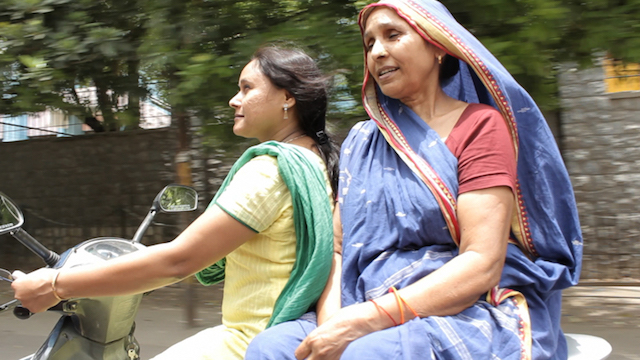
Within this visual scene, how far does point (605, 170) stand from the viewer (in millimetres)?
6406

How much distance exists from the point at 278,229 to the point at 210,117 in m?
2.37

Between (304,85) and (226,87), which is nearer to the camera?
(304,85)

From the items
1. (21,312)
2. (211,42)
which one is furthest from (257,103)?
(211,42)

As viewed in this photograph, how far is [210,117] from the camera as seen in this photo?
12.9ft

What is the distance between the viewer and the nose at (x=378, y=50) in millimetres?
1745

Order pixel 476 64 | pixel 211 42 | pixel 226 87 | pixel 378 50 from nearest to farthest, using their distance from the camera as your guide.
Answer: pixel 476 64
pixel 378 50
pixel 226 87
pixel 211 42

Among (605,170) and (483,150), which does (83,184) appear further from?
(483,150)

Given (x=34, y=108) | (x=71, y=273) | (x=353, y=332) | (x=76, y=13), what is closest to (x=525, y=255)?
(x=353, y=332)

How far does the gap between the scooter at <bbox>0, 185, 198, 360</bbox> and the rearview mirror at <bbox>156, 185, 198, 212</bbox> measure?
17 centimetres

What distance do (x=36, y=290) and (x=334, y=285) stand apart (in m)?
0.80

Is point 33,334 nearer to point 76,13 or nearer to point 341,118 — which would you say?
point 76,13

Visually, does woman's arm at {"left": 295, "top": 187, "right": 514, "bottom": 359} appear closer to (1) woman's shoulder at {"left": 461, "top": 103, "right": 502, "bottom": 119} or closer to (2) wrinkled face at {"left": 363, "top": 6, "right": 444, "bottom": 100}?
(1) woman's shoulder at {"left": 461, "top": 103, "right": 502, "bottom": 119}

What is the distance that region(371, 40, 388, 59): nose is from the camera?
5.73 ft

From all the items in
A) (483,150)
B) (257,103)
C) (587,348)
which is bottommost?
(587,348)
